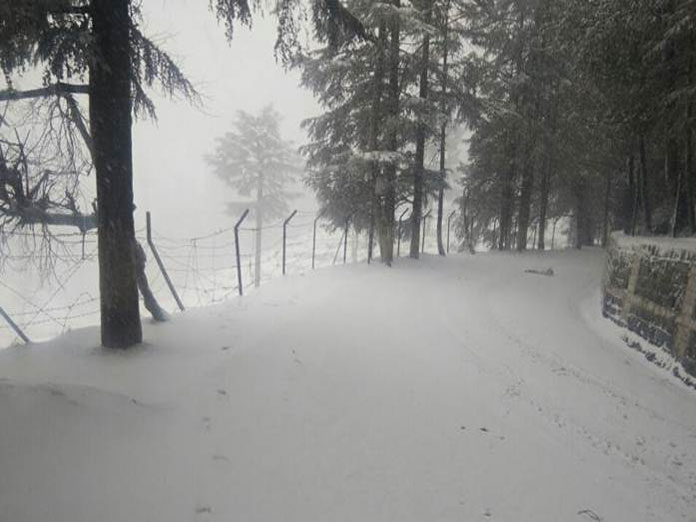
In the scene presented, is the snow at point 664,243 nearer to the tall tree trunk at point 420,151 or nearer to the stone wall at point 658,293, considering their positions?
the stone wall at point 658,293

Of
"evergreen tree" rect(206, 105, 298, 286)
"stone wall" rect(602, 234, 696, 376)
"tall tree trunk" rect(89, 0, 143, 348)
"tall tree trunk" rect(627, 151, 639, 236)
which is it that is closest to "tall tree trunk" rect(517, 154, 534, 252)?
"tall tree trunk" rect(627, 151, 639, 236)

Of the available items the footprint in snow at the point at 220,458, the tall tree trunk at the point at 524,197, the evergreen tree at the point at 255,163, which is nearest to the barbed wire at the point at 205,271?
the evergreen tree at the point at 255,163

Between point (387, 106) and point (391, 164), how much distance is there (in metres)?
1.71

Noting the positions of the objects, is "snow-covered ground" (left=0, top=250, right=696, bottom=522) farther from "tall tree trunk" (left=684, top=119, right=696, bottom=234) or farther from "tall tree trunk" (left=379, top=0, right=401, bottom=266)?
"tall tree trunk" (left=379, top=0, right=401, bottom=266)

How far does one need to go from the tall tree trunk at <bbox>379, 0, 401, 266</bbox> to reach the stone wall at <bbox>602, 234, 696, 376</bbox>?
5900mm

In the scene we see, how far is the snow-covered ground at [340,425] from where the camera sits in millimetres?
3104

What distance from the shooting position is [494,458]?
153 inches

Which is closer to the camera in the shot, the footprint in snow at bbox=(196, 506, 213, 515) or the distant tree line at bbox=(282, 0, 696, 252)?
the footprint in snow at bbox=(196, 506, 213, 515)

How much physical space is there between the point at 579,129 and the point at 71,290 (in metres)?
30.2

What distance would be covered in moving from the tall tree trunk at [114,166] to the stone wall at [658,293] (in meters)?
7.34

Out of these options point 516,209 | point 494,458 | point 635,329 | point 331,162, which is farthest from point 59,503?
point 516,209

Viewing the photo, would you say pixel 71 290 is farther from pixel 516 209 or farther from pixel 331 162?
pixel 516 209

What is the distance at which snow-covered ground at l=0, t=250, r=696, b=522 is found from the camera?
3104 mm

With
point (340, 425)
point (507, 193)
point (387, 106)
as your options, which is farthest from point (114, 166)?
point (507, 193)
